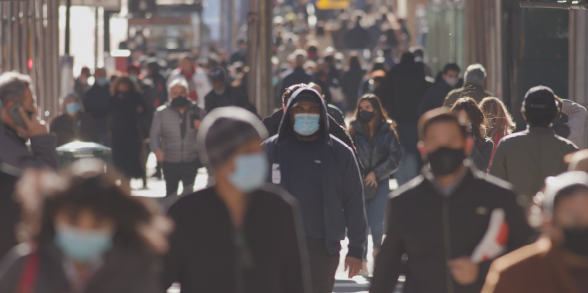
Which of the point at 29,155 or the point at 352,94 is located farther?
the point at 352,94

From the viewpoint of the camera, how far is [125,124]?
1495cm

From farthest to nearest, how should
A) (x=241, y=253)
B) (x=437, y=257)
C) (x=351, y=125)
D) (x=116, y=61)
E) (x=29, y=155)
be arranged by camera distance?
(x=116, y=61) → (x=351, y=125) → (x=29, y=155) → (x=437, y=257) → (x=241, y=253)

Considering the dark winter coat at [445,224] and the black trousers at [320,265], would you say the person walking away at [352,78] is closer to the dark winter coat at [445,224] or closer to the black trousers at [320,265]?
the black trousers at [320,265]

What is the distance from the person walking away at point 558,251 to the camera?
3.27m

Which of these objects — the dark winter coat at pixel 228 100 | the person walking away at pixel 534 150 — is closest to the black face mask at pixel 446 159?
the person walking away at pixel 534 150

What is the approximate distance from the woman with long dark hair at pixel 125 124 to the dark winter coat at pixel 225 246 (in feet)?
35.2

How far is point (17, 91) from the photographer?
5559 millimetres

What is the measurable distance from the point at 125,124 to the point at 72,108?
1.76m

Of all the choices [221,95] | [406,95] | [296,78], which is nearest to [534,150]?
[406,95]

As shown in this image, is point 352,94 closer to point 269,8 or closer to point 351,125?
point 269,8

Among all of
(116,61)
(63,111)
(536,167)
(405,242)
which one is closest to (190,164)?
(63,111)

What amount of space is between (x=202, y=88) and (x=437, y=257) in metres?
13.8

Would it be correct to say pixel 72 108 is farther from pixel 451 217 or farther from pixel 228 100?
pixel 451 217

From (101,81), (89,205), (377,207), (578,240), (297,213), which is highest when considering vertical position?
(101,81)
